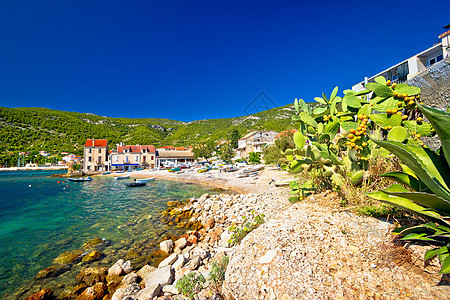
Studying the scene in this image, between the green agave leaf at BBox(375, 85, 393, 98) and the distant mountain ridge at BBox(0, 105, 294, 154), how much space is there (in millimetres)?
57717

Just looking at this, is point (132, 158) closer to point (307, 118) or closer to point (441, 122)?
point (307, 118)

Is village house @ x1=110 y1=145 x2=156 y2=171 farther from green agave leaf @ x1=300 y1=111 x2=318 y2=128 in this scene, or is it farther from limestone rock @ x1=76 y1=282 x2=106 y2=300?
green agave leaf @ x1=300 y1=111 x2=318 y2=128

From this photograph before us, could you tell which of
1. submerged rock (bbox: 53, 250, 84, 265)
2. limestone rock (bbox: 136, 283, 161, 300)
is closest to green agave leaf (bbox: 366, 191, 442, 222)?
limestone rock (bbox: 136, 283, 161, 300)

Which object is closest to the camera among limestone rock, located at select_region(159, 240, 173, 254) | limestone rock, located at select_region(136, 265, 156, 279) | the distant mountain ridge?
limestone rock, located at select_region(136, 265, 156, 279)

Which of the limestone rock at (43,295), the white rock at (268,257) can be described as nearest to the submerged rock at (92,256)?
the limestone rock at (43,295)

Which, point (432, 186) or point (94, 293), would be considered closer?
point (432, 186)

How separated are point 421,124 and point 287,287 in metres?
2.52

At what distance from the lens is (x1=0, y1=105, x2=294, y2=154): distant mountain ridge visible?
7294 cm

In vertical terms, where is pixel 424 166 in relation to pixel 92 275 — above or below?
above

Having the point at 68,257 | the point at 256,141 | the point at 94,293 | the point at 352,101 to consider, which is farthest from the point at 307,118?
the point at 256,141

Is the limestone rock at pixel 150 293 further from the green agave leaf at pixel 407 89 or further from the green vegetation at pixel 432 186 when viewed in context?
the green agave leaf at pixel 407 89

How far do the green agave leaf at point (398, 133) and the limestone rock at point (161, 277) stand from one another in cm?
505

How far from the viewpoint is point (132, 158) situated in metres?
50.0

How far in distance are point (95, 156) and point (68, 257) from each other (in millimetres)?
50100
